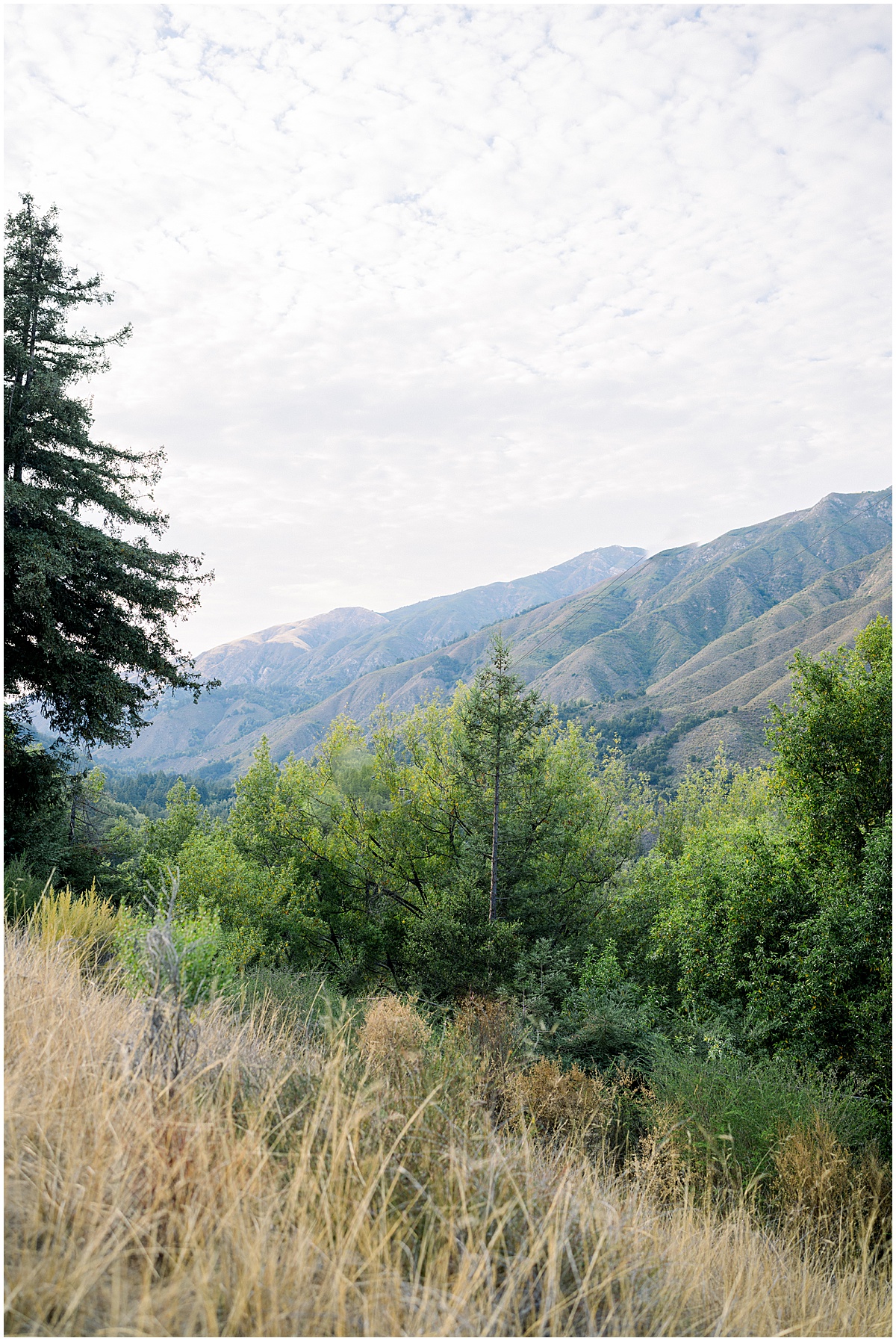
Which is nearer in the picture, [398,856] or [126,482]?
[126,482]

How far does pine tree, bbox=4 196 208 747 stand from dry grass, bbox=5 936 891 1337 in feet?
27.4

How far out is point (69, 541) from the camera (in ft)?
32.4

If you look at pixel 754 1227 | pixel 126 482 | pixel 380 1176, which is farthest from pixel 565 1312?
pixel 126 482

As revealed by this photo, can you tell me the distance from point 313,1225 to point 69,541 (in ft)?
33.4

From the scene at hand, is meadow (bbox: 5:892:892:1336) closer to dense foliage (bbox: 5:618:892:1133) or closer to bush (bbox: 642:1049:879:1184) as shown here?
bush (bbox: 642:1049:879:1184)

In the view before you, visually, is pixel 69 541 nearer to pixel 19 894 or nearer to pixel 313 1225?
pixel 19 894

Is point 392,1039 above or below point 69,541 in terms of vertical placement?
below

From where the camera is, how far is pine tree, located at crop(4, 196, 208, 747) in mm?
10094

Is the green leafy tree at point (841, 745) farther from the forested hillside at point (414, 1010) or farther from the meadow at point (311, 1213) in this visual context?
the meadow at point (311, 1213)

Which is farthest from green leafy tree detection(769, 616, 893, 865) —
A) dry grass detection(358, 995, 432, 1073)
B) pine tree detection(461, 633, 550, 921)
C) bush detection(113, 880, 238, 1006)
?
bush detection(113, 880, 238, 1006)

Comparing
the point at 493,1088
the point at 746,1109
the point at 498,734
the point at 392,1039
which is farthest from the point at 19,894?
the point at 498,734

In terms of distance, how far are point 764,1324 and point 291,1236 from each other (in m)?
2.03

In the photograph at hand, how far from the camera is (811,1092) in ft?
26.0

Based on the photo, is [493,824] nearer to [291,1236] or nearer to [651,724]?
[291,1236]
